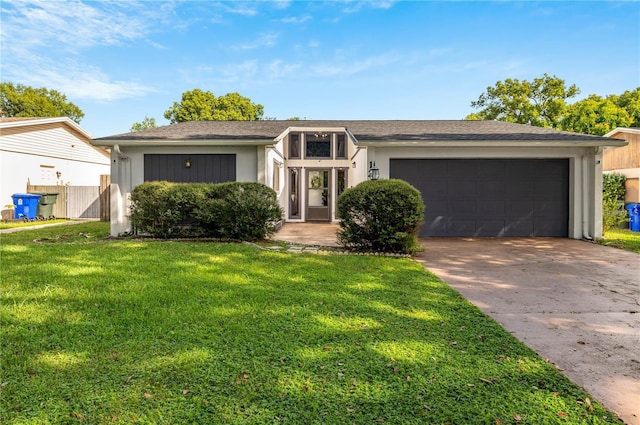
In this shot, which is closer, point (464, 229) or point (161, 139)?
point (161, 139)

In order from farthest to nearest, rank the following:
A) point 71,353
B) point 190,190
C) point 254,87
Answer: point 254,87
point 190,190
point 71,353

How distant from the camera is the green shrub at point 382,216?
24.3 feet

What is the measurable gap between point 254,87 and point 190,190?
865 inches

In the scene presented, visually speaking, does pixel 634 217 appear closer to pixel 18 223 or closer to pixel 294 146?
pixel 294 146

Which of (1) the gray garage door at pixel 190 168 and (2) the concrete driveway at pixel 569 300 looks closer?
(2) the concrete driveway at pixel 569 300

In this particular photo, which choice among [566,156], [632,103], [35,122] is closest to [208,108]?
[35,122]

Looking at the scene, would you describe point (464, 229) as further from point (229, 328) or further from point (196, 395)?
point (196, 395)

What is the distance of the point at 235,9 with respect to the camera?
11.7 m

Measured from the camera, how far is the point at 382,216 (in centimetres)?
753

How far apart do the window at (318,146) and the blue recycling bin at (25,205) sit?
1111cm

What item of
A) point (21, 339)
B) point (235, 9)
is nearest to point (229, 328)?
point (21, 339)

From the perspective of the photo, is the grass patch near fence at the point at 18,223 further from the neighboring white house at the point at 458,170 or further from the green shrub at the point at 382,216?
the green shrub at the point at 382,216

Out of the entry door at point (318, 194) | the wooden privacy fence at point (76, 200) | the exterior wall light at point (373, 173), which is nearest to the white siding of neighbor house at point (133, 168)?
the exterior wall light at point (373, 173)

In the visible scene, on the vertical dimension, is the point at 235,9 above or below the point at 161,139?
above
